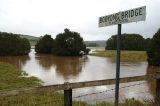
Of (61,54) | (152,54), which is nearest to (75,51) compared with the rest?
(61,54)

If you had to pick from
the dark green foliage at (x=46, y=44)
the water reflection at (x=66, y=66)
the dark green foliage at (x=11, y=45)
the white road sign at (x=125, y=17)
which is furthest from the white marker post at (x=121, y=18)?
the dark green foliage at (x=46, y=44)

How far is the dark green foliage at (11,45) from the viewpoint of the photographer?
2267 inches

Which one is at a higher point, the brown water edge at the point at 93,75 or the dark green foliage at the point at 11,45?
the dark green foliage at the point at 11,45

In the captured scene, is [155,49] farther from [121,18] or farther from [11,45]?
[11,45]

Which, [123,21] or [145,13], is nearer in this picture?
[145,13]

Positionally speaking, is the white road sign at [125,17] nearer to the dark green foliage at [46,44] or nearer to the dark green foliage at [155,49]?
the dark green foliage at [155,49]

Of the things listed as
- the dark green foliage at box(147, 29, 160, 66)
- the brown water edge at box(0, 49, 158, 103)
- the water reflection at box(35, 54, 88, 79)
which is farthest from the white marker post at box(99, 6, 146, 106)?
the dark green foliage at box(147, 29, 160, 66)

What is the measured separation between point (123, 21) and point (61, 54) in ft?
171

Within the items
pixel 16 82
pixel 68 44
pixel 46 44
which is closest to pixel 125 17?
pixel 16 82

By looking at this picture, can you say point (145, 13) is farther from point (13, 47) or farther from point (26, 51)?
point (26, 51)

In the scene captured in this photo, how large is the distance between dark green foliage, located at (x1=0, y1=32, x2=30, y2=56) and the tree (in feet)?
Result: 31.4

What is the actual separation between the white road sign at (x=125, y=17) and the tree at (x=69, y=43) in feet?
166

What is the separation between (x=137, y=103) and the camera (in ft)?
17.2

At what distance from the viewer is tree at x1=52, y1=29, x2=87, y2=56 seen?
55.3m
